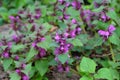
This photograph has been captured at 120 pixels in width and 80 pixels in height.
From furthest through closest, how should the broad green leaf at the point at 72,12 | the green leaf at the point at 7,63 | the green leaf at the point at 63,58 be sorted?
the broad green leaf at the point at 72,12, the green leaf at the point at 7,63, the green leaf at the point at 63,58

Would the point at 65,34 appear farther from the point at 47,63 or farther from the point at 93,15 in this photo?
the point at 93,15

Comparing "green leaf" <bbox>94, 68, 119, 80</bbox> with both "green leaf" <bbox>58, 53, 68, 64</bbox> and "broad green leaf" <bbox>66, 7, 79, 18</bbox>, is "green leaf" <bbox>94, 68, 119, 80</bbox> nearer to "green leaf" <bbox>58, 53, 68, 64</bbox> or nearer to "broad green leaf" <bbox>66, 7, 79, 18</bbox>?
"green leaf" <bbox>58, 53, 68, 64</bbox>

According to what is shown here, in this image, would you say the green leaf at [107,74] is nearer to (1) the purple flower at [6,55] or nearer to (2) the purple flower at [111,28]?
(2) the purple flower at [111,28]

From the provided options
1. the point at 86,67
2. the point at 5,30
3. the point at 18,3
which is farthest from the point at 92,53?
the point at 18,3

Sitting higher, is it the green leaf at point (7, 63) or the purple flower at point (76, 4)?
the purple flower at point (76, 4)

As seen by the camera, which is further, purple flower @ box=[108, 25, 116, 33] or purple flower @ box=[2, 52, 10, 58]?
purple flower @ box=[2, 52, 10, 58]

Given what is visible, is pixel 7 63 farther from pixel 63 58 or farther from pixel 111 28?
pixel 111 28

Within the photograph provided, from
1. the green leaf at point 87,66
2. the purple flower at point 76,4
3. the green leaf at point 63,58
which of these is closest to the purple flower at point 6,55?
the green leaf at point 63,58

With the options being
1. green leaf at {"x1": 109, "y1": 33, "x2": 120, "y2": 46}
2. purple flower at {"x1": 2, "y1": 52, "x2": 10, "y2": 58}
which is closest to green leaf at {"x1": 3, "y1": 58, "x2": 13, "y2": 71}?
purple flower at {"x1": 2, "y1": 52, "x2": 10, "y2": 58}
